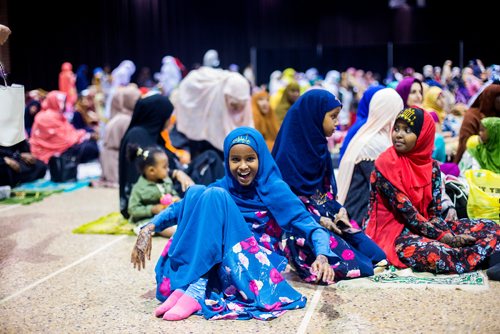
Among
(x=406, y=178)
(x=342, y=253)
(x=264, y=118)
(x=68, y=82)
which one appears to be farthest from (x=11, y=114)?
(x=68, y=82)

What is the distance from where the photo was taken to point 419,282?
353 cm

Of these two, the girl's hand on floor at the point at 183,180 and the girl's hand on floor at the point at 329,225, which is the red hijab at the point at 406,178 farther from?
the girl's hand on floor at the point at 183,180

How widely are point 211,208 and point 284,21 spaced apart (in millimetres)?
14801

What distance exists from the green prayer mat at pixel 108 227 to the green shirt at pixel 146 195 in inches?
5.8

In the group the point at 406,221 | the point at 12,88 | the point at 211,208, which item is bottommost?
the point at 406,221

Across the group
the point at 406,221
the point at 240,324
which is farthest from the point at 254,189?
the point at 406,221

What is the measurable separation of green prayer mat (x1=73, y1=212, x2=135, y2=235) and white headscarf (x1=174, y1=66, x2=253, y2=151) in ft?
4.97

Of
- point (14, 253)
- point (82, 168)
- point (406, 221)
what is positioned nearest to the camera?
point (406, 221)

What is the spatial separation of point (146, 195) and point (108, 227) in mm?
504

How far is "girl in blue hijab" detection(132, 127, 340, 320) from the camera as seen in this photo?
306 centimetres

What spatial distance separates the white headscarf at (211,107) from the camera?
255 inches

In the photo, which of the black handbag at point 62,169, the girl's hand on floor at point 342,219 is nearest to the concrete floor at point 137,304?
the girl's hand on floor at point 342,219

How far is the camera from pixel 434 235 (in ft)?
12.4

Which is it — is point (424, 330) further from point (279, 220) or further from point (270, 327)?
point (279, 220)
